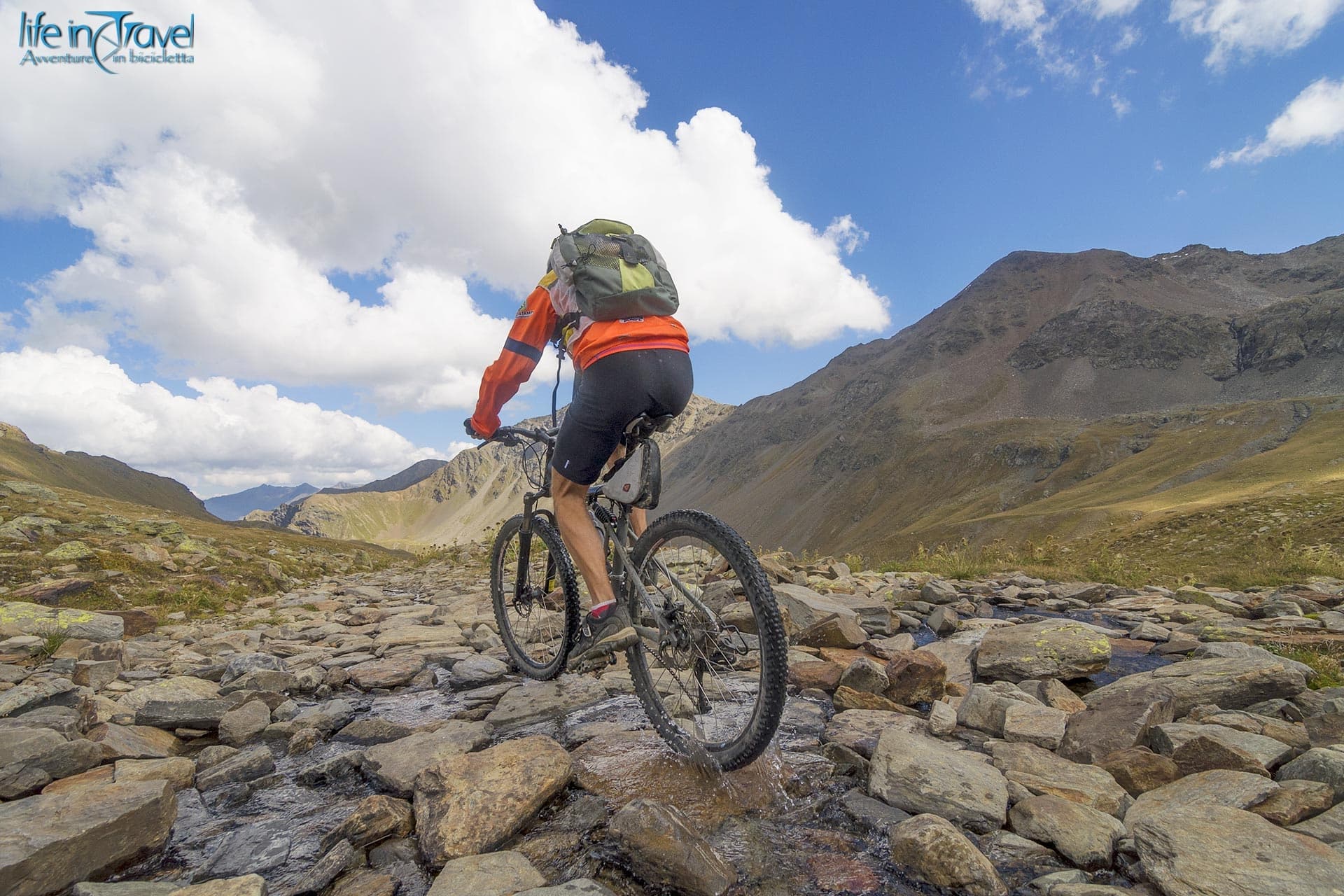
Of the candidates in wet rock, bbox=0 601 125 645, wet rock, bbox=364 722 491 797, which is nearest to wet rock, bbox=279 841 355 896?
wet rock, bbox=364 722 491 797

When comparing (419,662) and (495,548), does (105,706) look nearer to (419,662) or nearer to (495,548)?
→ (419,662)

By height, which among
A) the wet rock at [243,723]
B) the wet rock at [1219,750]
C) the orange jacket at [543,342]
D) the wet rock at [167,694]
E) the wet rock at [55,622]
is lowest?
the wet rock at [1219,750]

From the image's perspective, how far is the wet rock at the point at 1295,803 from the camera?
247cm

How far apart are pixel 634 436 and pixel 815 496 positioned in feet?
445

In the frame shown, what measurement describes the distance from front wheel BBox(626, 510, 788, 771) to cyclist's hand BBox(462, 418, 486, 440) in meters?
2.05

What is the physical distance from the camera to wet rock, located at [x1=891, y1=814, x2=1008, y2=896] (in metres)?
2.26

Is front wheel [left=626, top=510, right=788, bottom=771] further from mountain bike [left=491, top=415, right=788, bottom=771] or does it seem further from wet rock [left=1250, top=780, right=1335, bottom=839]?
wet rock [left=1250, top=780, right=1335, bottom=839]

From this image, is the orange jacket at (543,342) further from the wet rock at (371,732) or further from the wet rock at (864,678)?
the wet rock at (864,678)

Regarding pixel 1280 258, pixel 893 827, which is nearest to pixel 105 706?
pixel 893 827

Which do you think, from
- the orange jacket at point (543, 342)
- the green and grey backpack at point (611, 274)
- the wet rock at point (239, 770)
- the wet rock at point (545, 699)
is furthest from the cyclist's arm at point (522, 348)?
the wet rock at point (239, 770)

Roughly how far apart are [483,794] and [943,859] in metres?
2.03

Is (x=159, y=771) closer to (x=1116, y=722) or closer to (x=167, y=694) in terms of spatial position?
(x=167, y=694)

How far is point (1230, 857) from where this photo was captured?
2.21 metres

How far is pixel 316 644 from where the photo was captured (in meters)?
6.56
